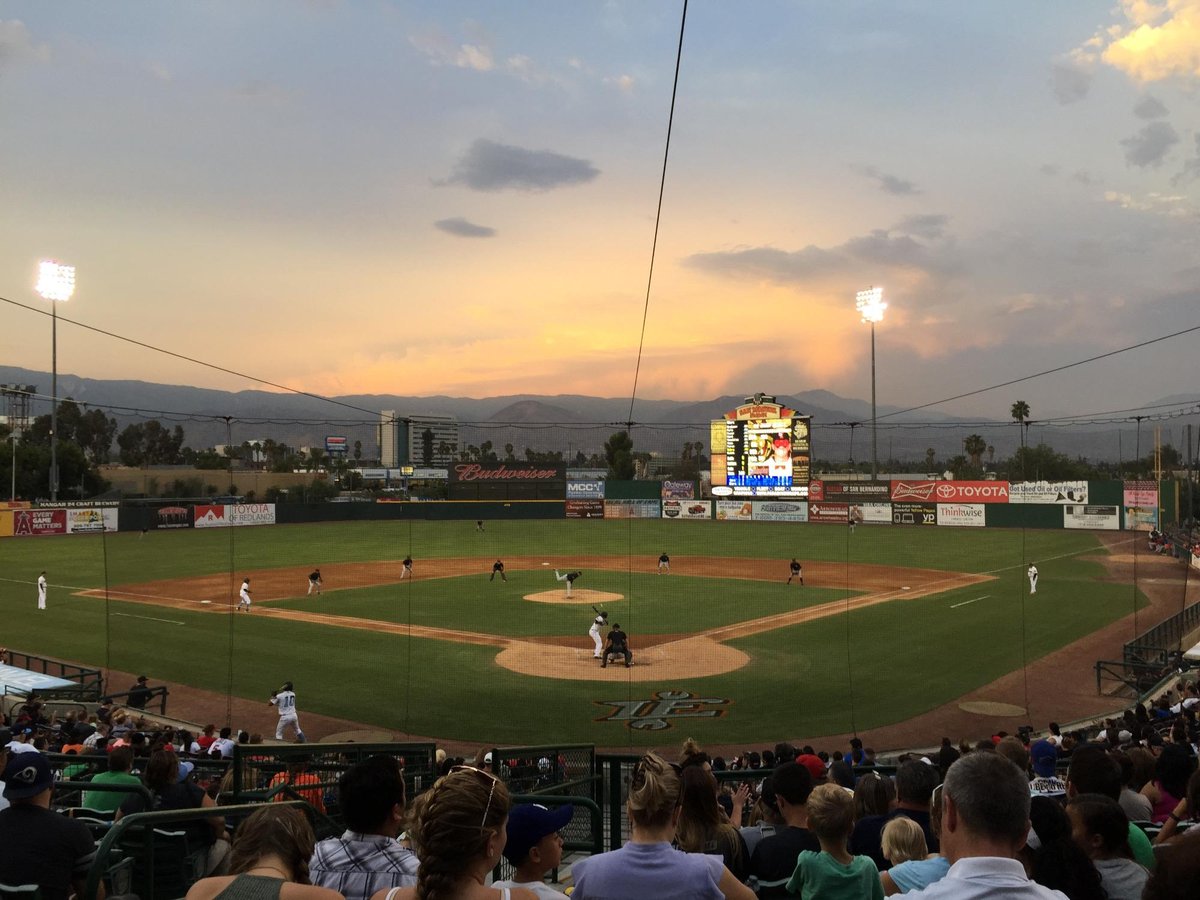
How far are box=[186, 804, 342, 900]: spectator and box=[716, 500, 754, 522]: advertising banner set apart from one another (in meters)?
61.3

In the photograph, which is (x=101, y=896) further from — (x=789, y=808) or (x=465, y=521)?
(x=465, y=521)

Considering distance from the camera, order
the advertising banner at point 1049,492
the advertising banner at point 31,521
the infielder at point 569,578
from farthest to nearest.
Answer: the advertising banner at point 1049,492 → the advertising banner at point 31,521 → the infielder at point 569,578

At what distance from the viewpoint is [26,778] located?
420 centimetres

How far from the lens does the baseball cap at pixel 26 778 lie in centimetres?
420

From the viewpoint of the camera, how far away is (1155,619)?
27.0m

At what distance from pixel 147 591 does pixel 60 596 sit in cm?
303

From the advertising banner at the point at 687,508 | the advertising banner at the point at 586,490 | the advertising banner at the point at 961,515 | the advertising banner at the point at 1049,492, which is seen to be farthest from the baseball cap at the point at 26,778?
the advertising banner at the point at 586,490

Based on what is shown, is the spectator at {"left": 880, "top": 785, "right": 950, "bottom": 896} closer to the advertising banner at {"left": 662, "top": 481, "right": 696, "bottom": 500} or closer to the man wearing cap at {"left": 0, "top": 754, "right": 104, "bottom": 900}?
the man wearing cap at {"left": 0, "top": 754, "right": 104, "bottom": 900}

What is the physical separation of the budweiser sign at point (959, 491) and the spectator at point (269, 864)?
5862cm

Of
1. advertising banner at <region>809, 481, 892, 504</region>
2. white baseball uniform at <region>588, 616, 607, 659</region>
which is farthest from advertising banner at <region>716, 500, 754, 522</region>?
white baseball uniform at <region>588, 616, 607, 659</region>

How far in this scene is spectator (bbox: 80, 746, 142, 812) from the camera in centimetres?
615

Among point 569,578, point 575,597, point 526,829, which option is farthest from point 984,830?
point 575,597

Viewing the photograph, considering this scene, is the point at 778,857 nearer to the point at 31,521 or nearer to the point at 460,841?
the point at 460,841

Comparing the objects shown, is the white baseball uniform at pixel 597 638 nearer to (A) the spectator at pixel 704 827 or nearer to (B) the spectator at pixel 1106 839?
(A) the spectator at pixel 704 827
